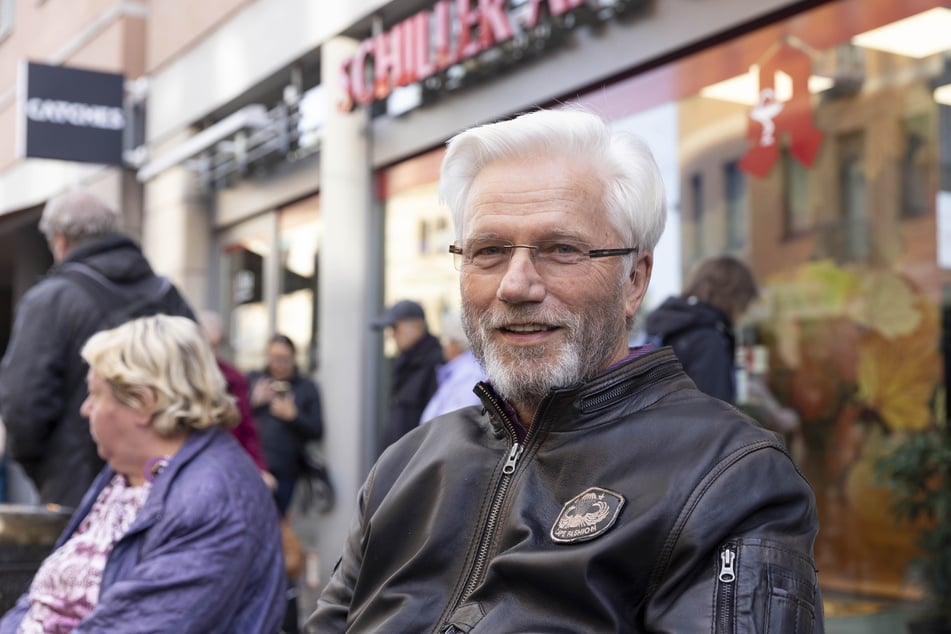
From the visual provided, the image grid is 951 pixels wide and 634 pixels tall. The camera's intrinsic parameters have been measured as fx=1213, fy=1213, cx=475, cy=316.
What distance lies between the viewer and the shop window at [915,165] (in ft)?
19.1

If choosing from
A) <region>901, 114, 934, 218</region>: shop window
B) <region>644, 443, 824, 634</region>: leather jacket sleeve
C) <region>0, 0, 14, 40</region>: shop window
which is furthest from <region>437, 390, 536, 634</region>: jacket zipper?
<region>0, 0, 14, 40</region>: shop window

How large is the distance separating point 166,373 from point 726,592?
83.5 inches

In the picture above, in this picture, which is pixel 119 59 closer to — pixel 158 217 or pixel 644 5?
pixel 158 217

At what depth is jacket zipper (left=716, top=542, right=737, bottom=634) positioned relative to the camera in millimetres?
1685

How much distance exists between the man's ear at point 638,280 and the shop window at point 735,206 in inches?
183

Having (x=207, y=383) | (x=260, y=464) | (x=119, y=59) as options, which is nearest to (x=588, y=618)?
(x=207, y=383)

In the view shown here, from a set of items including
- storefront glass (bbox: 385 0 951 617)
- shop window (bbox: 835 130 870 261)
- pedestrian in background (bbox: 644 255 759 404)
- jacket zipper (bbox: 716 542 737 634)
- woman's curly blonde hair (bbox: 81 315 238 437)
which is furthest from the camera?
shop window (bbox: 835 130 870 261)

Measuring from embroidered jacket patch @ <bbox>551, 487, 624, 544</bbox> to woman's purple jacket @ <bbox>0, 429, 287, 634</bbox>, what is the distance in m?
1.47

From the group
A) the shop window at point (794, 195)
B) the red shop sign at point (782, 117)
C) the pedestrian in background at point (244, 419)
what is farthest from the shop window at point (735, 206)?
the pedestrian in background at point (244, 419)

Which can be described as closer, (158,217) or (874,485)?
(874,485)

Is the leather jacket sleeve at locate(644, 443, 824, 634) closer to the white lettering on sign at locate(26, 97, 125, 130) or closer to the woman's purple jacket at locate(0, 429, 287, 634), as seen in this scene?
the woman's purple jacket at locate(0, 429, 287, 634)

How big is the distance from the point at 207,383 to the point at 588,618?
75.7 inches

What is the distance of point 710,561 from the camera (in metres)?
1.74

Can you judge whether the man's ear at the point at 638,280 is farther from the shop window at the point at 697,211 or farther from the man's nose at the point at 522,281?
the shop window at the point at 697,211
